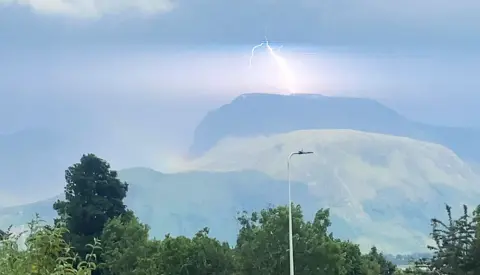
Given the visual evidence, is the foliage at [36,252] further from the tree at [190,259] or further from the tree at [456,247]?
the tree at [190,259]

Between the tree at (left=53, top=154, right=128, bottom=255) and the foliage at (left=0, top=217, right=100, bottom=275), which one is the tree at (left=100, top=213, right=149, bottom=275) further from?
the foliage at (left=0, top=217, right=100, bottom=275)

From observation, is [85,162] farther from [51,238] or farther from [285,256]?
[51,238]

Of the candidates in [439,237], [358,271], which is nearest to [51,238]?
[439,237]

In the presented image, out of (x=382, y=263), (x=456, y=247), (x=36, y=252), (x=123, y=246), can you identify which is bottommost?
(x=36, y=252)

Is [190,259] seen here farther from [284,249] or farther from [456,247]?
[456,247]

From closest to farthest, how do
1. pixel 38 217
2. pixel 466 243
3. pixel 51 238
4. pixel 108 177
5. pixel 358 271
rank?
pixel 51 238 < pixel 38 217 < pixel 466 243 < pixel 358 271 < pixel 108 177

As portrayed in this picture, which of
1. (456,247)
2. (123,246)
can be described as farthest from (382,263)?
(456,247)

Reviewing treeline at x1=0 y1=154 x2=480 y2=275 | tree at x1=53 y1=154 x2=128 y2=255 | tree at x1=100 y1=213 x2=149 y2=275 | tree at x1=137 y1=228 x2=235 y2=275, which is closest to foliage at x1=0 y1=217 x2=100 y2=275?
treeline at x1=0 y1=154 x2=480 y2=275
